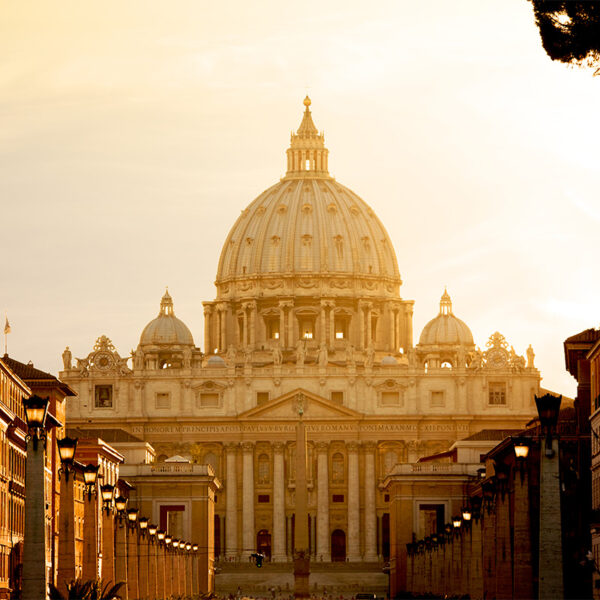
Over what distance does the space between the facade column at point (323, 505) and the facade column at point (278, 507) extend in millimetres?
3278

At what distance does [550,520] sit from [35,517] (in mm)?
10629

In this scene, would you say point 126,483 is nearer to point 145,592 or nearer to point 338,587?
point 338,587

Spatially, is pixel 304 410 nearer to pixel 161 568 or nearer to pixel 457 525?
pixel 161 568

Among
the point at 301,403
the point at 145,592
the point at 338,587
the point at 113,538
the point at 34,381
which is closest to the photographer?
the point at 113,538

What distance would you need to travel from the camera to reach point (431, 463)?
6535 inches

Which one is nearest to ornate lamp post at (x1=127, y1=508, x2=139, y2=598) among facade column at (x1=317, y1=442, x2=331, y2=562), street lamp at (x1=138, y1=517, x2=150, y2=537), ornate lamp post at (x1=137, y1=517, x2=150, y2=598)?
ornate lamp post at (x1=137, y1=517, x2=150, y2=598)

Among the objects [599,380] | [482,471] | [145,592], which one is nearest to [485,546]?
[599,380]

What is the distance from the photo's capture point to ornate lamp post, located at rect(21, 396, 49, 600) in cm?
4456

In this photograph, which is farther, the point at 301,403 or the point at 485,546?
the point at 301,403

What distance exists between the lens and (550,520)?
4381 centimetres

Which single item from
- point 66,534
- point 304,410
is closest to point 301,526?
point 304,410

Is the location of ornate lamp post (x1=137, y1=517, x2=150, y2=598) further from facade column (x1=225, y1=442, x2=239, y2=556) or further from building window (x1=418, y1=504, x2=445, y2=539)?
facade column (x1=225, y1=442, x2=239, y2=556)

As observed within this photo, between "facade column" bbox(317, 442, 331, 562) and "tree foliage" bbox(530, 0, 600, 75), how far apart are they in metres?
157

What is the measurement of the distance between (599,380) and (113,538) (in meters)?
19.9
